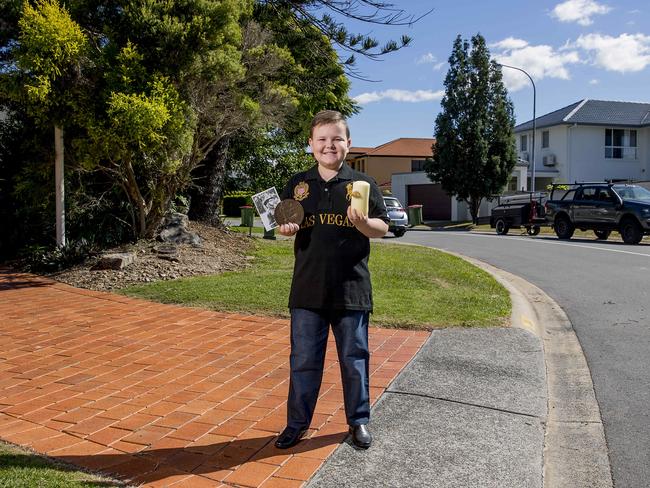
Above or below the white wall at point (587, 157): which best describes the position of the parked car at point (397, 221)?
below

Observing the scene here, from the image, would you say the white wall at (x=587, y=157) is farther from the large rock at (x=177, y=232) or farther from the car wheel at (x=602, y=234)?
the large rock at (x=177, y=232)

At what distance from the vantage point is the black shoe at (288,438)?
343 centimetres

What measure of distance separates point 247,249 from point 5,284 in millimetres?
4737

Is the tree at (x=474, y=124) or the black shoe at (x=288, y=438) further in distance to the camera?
the tree at (x=474, y=124)

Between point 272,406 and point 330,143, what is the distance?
1.80m

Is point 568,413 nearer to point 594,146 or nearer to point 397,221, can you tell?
point 397,221

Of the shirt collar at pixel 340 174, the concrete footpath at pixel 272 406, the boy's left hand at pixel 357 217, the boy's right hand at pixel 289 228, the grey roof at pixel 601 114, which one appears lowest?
the concrete footpath at pixel 272 406

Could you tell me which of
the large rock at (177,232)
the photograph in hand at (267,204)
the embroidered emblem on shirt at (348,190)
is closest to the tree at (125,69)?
the large rock at (177,232)

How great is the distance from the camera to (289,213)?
10.9 ft

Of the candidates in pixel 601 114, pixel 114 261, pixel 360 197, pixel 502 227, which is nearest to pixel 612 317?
pixel 360 197

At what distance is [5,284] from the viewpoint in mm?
9195

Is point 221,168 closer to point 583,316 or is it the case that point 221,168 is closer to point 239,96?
point 239,96

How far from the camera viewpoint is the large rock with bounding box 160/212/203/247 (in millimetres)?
11070

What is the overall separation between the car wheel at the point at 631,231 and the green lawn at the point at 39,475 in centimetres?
1854
